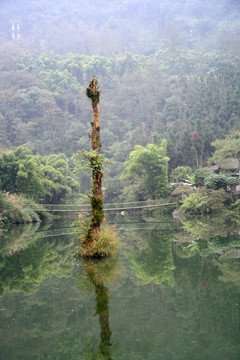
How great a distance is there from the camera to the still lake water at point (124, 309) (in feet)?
12.3

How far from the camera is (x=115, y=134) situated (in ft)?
204

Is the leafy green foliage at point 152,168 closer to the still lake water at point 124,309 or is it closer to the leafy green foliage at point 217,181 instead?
the leafy green foliage at point 217,181

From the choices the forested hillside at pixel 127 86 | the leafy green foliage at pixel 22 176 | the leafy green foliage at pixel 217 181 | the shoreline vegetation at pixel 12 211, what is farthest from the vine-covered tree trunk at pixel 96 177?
the forested hillside at pixel 127 86

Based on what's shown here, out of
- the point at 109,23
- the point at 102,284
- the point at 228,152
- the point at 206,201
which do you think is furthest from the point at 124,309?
the point at 109,23

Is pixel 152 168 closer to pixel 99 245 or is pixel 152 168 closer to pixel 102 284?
pixel 99 245

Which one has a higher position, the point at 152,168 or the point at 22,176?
the point at 152,168

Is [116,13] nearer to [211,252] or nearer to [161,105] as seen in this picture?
[161,105]

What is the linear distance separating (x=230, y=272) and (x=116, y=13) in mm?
138729

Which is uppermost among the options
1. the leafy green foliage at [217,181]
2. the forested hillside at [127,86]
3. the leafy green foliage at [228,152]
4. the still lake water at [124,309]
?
the forested hillside at [127,86]

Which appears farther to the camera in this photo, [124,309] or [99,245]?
[99,245]

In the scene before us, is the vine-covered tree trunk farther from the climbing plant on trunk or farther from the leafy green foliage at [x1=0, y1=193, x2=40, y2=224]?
the leafy green foliage at [x1=0, y1=193, x2=40, y2=224]

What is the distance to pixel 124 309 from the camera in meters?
4.92

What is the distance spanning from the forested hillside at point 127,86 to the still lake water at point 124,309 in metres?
30.1

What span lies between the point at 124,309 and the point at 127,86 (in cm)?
6915
